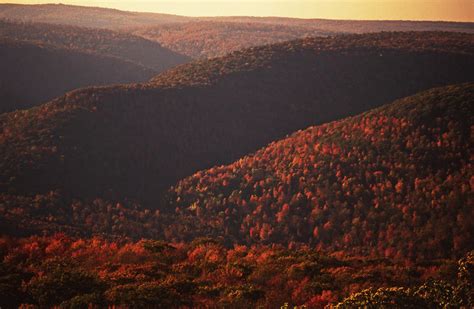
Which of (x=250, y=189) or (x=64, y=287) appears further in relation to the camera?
(x=250, y=189)

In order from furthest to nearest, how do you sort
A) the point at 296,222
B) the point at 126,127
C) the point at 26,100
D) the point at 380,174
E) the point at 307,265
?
the point at 26,100 < the point at 126,127 < the point at 380,174 < the point at 296,222 < the point at 307,265

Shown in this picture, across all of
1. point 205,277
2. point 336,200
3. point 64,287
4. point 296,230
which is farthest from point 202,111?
point 64,287

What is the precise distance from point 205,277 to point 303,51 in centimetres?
9529

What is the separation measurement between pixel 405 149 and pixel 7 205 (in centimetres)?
4487

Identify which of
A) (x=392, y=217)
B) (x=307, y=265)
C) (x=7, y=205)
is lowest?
(x=7, y=205)

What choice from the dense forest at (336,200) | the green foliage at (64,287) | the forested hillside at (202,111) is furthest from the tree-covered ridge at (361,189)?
the green foliage at (64,287)

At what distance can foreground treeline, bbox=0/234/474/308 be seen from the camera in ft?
48.1

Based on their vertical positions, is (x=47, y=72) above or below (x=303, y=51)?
below

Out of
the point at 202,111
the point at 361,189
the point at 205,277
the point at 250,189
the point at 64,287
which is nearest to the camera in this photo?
the point at 64,287

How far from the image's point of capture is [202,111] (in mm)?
77812

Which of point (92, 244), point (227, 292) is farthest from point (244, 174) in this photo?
point (227, 292)

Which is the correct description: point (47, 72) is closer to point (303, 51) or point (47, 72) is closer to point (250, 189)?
point (303, 51)

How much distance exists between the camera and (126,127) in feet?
223

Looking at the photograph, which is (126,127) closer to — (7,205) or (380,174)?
(7,205)
